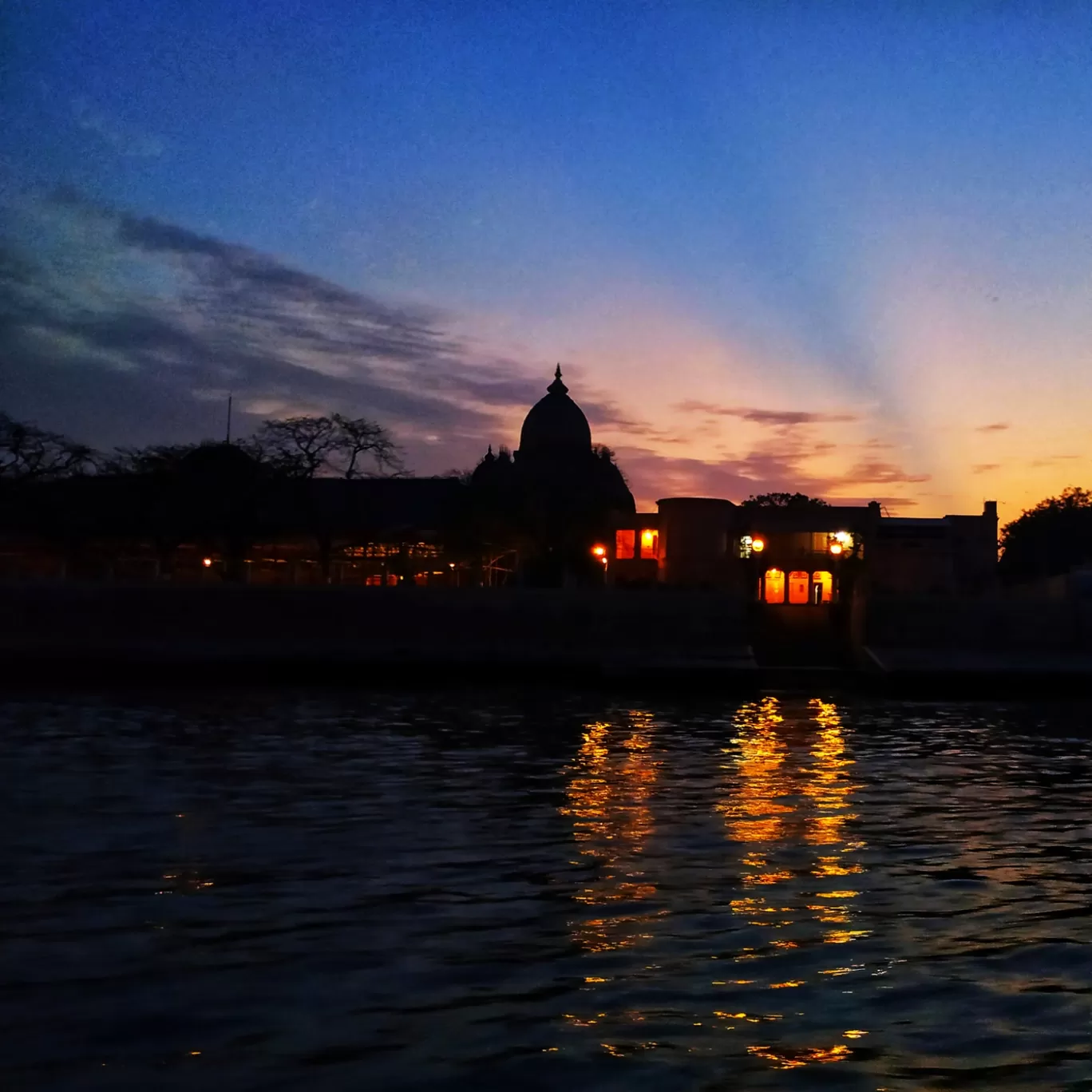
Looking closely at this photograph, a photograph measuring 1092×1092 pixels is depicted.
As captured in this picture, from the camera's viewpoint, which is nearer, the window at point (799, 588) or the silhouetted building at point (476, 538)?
the silhouetted building at point (476, 538)

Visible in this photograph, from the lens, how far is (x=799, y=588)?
261 feet

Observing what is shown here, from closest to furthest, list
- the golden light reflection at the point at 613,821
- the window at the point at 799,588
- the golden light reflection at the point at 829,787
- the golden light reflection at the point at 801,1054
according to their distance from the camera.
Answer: the golden light reflection at the point at 801,1054
the golden light reflection at the point at 613,821
the golden light reflection at the point at 829,787
the window at the point at 799,588

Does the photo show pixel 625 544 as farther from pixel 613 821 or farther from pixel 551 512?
pixel 613 821

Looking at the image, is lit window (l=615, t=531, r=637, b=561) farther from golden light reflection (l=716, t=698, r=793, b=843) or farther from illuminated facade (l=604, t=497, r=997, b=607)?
golden light reflection (l=716, t=698, r=793, b=843)

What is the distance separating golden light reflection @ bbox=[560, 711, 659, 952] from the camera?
399 inches

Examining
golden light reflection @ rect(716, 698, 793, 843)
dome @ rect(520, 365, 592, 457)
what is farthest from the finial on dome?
golden light reflection @ rect(716, 698, 793, 843)

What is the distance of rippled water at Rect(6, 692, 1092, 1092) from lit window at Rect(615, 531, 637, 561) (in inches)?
2324

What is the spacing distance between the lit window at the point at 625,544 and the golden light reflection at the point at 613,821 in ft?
174

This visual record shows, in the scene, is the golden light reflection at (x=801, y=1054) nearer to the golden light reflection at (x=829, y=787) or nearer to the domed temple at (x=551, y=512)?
the golden light reflection at (x=829, y=787)

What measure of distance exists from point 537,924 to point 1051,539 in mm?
103119

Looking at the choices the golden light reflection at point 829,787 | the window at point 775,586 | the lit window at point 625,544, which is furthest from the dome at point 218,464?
the golden light reflection at point 829,787

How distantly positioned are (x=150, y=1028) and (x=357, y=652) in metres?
35.5

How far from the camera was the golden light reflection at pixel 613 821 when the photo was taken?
10125mm

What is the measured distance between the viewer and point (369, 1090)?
6.78 m
